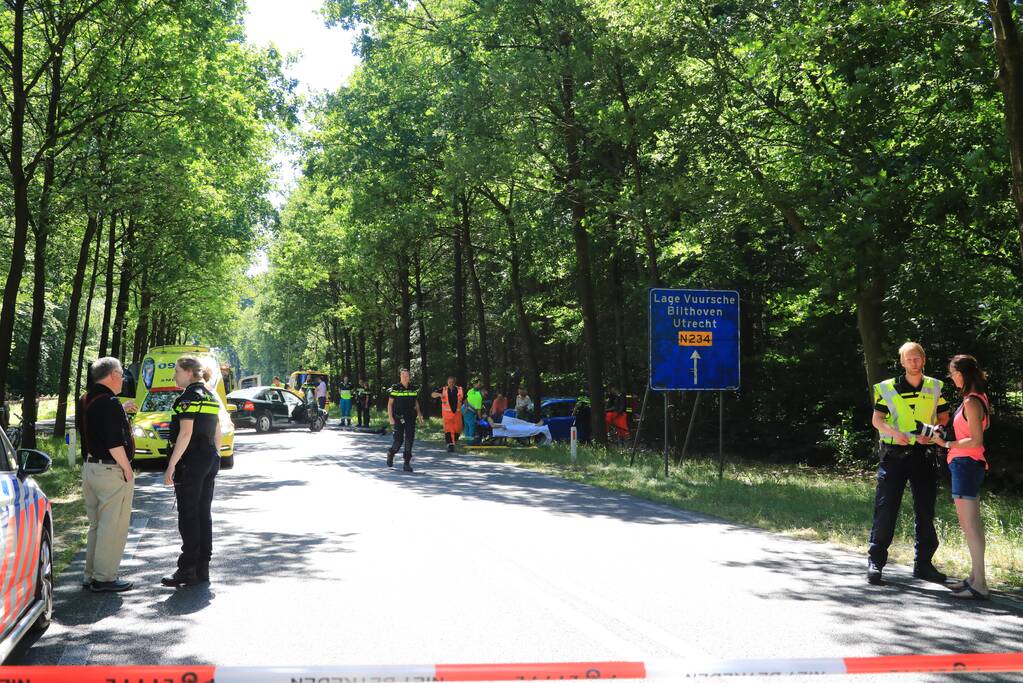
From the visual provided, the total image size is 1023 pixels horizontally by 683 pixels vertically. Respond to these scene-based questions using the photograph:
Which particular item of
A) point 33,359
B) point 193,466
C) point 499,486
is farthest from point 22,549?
point 33,359

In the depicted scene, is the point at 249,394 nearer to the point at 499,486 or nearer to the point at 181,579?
the point at 499,486

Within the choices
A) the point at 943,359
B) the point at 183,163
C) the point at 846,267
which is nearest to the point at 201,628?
the point at 846,267

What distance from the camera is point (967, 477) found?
25.0 feet

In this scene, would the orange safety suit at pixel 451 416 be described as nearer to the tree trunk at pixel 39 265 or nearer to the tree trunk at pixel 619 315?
the tree trunk at pixel 619 315

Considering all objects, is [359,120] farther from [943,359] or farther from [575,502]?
[575,502]

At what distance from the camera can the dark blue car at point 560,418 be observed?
29.7 meters

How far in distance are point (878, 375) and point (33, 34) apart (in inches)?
728

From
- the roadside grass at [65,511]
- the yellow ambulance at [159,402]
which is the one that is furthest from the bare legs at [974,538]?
the yellow ambulance at [159,402]

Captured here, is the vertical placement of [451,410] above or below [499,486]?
above

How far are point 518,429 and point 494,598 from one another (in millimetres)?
21900

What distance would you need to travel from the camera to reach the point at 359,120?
30.7 meters

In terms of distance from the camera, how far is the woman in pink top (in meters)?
7.55

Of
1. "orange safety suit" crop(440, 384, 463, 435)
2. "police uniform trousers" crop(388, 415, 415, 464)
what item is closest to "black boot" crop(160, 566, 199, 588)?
"police uniform trousers" crop(388, 415, 415, 464)

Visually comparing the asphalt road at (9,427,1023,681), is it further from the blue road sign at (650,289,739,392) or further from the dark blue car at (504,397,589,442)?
the dark blue car at (504,397,589,442)
